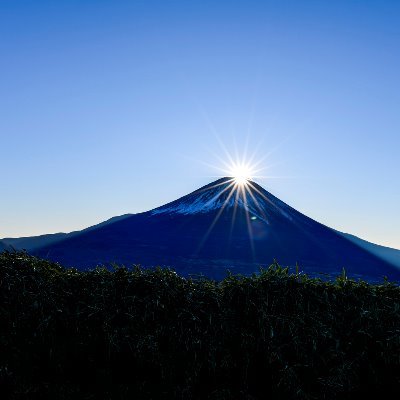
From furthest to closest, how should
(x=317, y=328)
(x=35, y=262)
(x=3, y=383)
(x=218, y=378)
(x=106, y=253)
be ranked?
(x=106, y=253) → (x=35, y=262) → (x=317, y=328) → (x=218, y=378) → (x=3, y=383)

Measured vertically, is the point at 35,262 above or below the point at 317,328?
above

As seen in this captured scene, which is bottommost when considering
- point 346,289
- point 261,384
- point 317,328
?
point 261,384

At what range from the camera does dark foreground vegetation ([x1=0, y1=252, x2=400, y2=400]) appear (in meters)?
4.84

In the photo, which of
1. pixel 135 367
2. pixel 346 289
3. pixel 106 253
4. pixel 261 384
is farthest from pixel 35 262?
pixel 106 253

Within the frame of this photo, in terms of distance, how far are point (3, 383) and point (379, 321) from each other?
146 inches

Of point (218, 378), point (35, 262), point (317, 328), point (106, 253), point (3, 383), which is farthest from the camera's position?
point (106, 253)

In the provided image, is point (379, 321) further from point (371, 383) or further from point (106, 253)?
point (106, 253)

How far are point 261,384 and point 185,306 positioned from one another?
41.1 inches

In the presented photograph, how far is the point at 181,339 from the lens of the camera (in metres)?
5.05

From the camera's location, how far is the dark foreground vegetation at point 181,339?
484cm

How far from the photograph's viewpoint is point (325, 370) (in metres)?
5.05

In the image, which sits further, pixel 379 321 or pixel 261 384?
pixel 379 321

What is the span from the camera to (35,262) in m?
5.61

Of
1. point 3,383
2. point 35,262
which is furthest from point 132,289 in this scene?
point 3,383
